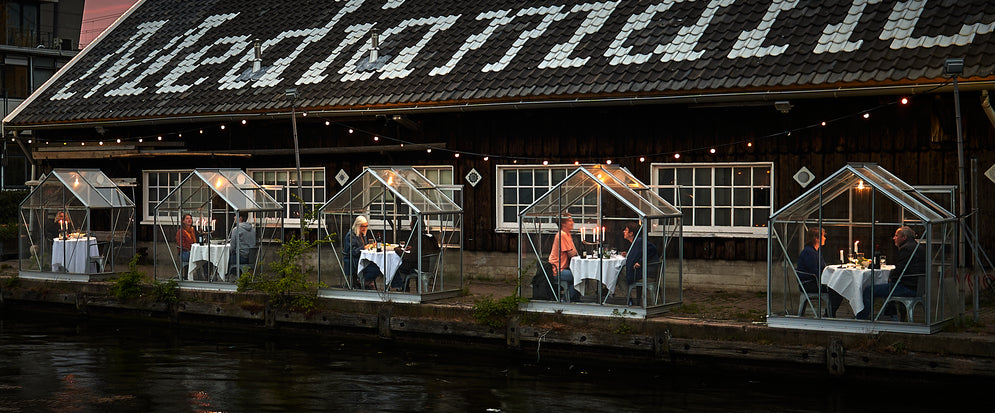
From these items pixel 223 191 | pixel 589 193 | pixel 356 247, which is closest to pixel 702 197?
pixel 589 193

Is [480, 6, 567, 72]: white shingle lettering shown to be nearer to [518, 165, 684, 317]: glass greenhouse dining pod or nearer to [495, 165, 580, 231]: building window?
[495, 165, 580, 231]: building window

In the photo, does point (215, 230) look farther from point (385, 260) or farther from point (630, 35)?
point (630, 35)

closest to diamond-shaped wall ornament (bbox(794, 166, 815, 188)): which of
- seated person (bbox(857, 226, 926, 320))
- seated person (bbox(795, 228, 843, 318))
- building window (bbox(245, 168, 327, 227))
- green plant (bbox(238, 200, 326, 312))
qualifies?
seated person (bbox(795, 228, 843, 318))

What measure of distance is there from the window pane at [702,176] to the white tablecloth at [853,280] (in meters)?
4.11

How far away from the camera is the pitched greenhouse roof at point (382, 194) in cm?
1524

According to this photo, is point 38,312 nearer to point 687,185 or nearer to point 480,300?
point 480,300

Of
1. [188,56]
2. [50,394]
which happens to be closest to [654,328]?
[50,394]

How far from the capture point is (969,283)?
13758 mm

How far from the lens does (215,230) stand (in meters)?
16.9

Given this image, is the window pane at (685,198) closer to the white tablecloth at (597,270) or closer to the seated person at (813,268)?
the white tablecloth at (597,270)

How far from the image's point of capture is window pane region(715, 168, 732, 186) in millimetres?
15938

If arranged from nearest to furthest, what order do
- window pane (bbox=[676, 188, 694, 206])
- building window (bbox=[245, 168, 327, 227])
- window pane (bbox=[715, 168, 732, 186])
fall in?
window pane (bbox=[715, 168, 732, 186]) → window pane (bbox=[676, 188, 694, 206]) → building window (bbox=[245, 168, 327, 227])

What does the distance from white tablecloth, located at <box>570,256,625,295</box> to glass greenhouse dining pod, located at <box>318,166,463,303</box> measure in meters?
2.41

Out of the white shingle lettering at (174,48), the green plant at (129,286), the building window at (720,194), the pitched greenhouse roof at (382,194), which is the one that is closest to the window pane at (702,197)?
the building window at (720,194)
